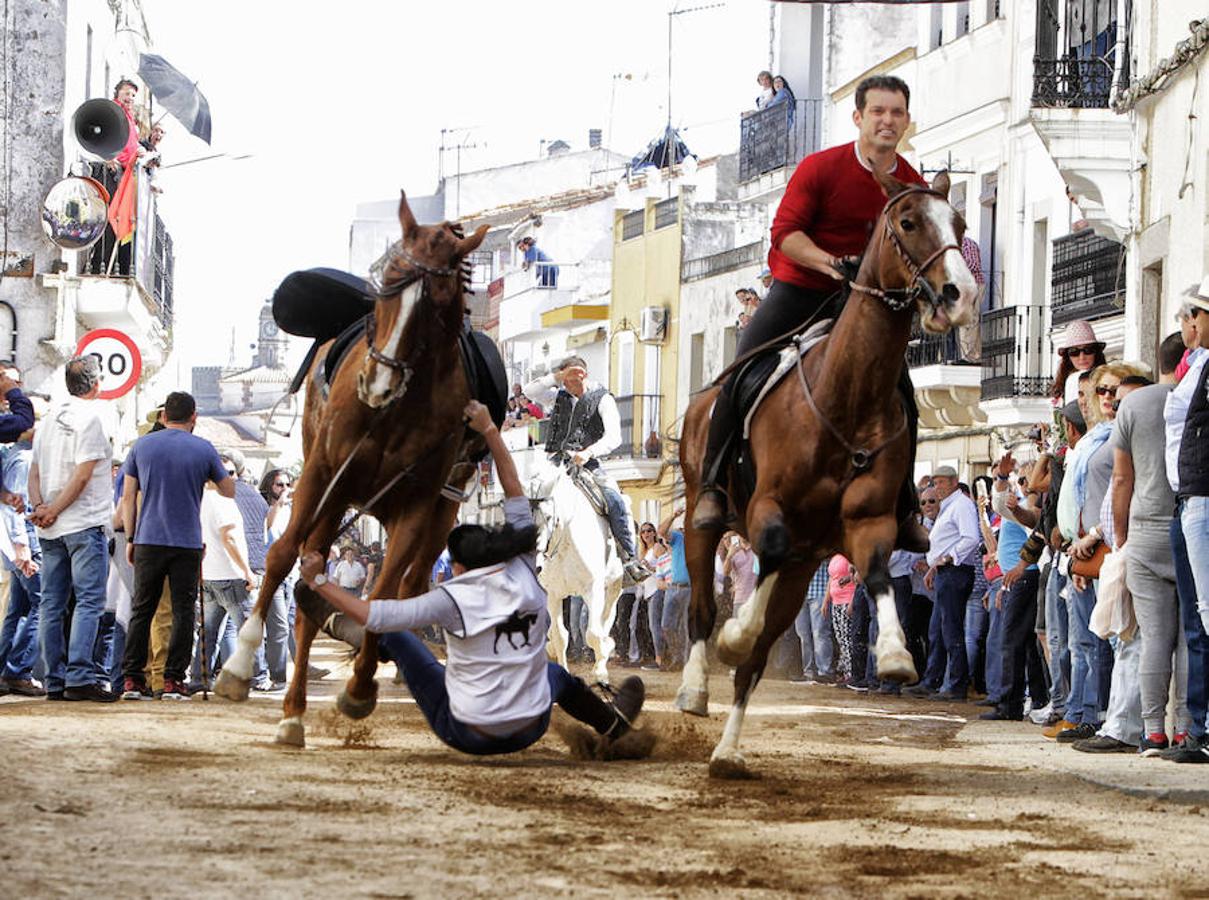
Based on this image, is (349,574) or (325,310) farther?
(349,574)

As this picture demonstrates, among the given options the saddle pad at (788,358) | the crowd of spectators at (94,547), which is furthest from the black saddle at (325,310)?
the crowd of spectators at (94,547)

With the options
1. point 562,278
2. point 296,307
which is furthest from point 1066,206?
point 562,278

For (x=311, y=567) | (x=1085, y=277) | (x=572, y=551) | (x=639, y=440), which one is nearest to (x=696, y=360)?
(x=639, y=440)

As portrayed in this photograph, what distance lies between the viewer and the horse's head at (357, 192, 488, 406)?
10.2 metres

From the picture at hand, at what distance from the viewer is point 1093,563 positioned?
493 inches

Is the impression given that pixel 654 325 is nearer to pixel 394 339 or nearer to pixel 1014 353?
pixel 1014 353

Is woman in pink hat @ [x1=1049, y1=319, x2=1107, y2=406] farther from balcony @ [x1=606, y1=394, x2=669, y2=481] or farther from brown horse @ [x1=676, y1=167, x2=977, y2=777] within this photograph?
balcony @ [x1=606, y1=394, x2=669, y2=481]

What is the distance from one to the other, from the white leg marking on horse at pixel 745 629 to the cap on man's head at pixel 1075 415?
4594 mm

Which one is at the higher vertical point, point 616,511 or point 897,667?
point 616,511

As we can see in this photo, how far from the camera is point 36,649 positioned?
15438 millimetres

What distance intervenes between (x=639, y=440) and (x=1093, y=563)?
41.0 m

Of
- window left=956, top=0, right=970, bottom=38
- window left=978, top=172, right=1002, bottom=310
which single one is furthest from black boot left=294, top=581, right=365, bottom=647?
window left=956, top=0, right=970, bottom=38

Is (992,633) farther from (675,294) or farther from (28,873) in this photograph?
(675,294)

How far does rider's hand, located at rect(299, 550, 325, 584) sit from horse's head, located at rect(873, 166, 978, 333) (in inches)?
111
